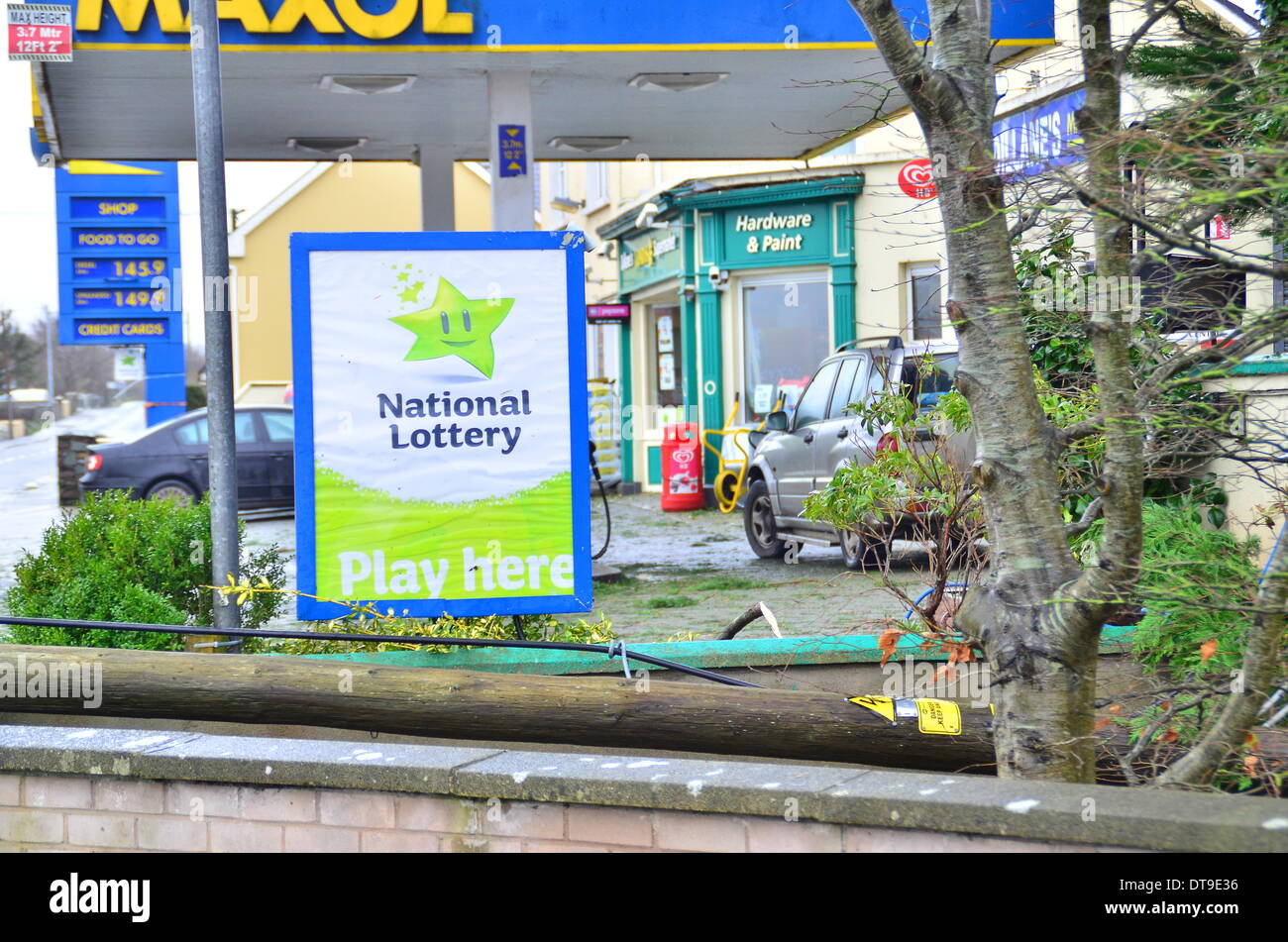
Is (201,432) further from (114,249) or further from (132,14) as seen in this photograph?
(132,14)

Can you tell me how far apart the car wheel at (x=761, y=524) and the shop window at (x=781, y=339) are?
212 inches

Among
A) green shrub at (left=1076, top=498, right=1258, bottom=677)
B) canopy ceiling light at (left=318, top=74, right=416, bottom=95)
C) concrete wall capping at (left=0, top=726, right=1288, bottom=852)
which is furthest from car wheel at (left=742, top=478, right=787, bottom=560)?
concrete wall capping at (left=0, top=726, right=1288, bottom=852)

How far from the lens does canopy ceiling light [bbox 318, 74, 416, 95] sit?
28.0 ft

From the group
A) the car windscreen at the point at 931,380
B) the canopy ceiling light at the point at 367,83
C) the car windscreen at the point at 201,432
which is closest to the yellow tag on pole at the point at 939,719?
the car windscreen at the point at 931,380

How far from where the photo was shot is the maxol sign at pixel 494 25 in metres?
7.57

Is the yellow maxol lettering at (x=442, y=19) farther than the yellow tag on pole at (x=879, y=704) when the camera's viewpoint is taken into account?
Yes

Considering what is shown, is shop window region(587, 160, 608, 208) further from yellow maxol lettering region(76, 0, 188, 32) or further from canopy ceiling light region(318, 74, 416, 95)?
yellow maxol lettering region(76, 0, 188, 32)

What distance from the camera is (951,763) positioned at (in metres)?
4.42

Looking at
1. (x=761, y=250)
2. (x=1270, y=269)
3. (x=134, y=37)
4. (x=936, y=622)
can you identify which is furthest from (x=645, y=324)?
(x=1270, y=269)

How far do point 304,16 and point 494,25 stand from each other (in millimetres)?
1080

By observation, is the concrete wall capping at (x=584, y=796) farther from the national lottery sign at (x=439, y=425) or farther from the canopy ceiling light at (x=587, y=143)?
the canopy ceiling light at (x=587, y=143)

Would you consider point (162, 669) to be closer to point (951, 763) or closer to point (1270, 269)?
point (951, 763)

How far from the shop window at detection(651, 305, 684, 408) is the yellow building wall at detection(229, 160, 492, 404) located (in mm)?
18663

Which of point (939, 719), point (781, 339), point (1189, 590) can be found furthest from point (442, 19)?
point (781, 339)
